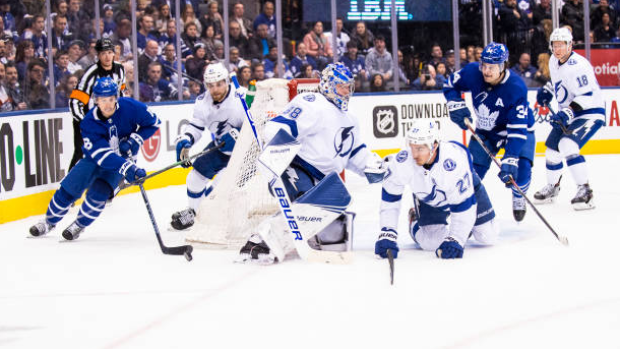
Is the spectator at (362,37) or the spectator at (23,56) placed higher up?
the spectator at (362,37)

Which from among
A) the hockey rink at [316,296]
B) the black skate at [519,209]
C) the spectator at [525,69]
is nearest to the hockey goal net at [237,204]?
the hockey rink at [316,296]

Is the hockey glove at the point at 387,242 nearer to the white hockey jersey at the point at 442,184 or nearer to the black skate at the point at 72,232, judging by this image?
the white hockey jersey at the point at 442,184

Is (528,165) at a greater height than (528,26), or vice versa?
(528,26)

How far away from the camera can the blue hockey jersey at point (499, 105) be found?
5.10m

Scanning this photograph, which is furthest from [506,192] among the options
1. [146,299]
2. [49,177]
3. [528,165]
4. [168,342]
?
[168,342]

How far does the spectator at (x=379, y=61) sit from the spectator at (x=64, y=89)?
11.9 ft

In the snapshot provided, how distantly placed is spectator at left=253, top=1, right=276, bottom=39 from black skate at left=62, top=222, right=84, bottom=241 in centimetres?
471

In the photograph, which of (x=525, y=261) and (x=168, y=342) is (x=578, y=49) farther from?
(x=168, y=342)

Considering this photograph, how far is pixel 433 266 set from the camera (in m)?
4.02

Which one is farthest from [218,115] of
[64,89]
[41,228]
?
[64,89]

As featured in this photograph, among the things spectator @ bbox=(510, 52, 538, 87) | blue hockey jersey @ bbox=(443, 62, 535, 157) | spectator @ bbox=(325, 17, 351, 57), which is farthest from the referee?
spectator @ bbox=(510, 52, 538, 87)

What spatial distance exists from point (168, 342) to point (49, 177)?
12.0ft

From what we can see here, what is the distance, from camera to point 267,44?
9406 mm

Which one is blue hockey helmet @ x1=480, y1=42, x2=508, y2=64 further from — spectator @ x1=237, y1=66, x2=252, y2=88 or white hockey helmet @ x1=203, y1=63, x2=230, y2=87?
spectator @ x1=237, y1=66, x2=252, y2=88
